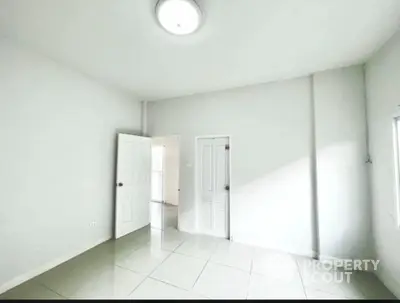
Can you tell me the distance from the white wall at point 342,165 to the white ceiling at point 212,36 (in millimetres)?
339

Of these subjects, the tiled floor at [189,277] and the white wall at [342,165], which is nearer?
the tiled floor at [189,277]

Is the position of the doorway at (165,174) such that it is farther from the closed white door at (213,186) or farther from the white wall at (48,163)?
the white wall at (48,163)

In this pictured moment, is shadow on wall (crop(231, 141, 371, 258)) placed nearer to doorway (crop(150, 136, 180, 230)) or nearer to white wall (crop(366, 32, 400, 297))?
white wall (crop(366, 32, 400, 297))

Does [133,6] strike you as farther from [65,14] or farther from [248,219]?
[248,219]

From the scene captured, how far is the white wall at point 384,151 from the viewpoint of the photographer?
1976 millimetres

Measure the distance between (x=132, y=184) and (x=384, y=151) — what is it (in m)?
3.93

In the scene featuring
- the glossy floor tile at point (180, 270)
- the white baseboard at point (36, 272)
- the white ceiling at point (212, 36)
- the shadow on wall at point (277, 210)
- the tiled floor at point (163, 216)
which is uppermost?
the white ceiling at point (212, 36)

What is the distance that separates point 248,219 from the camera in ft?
10.7

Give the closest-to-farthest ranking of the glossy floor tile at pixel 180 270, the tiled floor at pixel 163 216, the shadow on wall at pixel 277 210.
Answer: the glossy floor tile at pixel 180 270
the shadow on wall at pixel 277 210
the tiled floor at pixel 163 216

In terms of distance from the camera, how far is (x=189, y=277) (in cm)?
229

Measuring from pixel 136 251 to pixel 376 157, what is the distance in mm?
3629

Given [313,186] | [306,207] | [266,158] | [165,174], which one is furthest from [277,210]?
[165,174]

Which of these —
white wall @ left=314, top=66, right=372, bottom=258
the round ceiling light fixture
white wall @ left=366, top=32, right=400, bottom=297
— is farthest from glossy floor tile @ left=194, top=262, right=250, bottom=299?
the round ceiling light fixture

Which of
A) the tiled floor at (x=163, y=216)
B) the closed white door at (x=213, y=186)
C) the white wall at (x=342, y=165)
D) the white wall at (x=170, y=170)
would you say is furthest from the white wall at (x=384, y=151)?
the white wall at (x=170, y=170)
